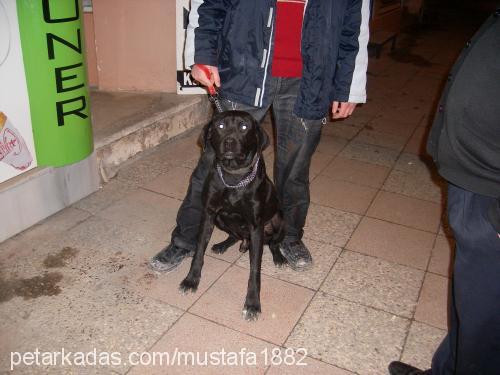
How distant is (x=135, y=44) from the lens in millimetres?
5418

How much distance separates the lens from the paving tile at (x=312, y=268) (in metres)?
3.23

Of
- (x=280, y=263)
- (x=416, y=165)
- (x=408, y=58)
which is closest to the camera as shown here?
(x=280, y=263)

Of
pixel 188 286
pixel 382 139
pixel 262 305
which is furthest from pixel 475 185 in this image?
pixel 382 139

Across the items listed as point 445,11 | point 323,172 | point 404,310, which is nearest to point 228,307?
point 404,310

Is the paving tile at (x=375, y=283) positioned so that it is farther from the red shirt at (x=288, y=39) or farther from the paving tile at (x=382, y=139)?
the paving tile at (x=382, y=139)

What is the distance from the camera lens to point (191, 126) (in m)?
5.59

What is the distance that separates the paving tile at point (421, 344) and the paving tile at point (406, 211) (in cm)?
128

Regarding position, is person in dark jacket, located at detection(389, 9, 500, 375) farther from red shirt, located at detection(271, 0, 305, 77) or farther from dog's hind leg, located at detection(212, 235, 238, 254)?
dog's hind leg, located at detection(212, 235, 238, 254)

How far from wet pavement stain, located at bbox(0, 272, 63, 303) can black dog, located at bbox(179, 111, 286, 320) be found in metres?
0.83

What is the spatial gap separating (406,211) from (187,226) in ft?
6.96

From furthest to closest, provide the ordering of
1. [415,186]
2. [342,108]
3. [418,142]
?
1. [418,142]
2. [415,186]
3. [342,108]

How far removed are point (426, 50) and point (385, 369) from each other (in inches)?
395

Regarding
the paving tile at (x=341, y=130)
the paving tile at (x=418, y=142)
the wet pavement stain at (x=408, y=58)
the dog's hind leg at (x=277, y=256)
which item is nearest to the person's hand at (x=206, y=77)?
the dog's hind leg at (x=277, y=256)

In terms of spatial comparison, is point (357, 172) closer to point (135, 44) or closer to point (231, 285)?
point (231, 285)
